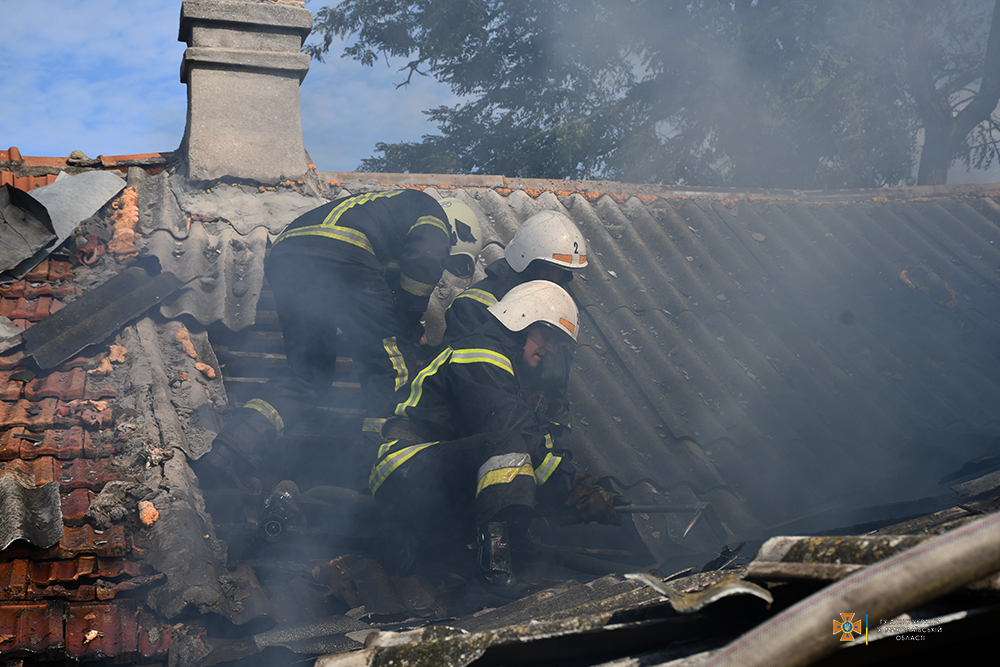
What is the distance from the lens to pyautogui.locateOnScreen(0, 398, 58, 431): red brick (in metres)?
3.00

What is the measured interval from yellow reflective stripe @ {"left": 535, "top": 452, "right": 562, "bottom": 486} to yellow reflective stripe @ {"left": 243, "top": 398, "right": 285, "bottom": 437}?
1.44 meters

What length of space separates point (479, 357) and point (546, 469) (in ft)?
2.24

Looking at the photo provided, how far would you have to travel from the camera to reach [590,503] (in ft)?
10.9

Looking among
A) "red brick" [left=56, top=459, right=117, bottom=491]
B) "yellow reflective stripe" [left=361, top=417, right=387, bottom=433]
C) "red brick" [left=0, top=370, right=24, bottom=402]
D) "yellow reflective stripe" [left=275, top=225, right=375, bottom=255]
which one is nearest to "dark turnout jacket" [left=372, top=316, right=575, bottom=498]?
"yellow reflective stripe" [left=361, top=417, right=387, bottom=433]

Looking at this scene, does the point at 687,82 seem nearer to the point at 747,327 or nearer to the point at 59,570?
the point at 747,327

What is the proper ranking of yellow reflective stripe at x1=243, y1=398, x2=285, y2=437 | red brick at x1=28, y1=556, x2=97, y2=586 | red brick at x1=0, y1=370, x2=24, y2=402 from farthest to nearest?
yellow reflective stripe at x1=243, y1=398, x2=285, y2=437 → red brick at x1=0, y1=370, x2=24, y2=402 → red brick at x1=28, y1=556, x2=97, y2=586

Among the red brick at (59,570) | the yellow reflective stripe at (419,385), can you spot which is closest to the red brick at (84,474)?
the red brick at (59,570)

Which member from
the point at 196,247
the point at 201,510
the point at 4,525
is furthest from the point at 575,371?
the point at 4,525

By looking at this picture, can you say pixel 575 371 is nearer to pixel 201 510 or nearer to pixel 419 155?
pixel 201 510

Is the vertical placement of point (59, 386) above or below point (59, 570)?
above

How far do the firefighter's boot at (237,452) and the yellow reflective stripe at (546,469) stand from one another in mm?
1447

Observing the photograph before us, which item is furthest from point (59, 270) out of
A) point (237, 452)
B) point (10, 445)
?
point (237, 452)

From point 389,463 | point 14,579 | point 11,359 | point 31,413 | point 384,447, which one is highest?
point 11,359

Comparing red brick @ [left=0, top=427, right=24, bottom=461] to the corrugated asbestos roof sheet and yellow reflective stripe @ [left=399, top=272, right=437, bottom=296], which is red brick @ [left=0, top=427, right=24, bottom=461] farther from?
yellow reflective stripe @ [left=399, top=272, right=437, bottom=296]
